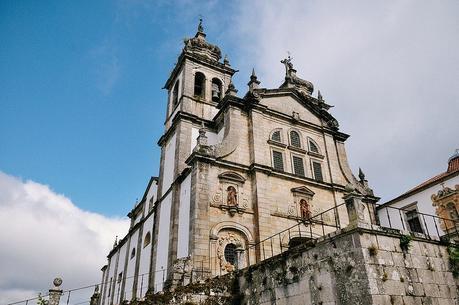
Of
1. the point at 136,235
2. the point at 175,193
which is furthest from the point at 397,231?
the point at 136,235

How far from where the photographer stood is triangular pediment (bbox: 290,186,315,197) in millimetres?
21438

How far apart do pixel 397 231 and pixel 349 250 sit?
2.00m

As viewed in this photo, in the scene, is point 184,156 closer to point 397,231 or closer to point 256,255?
point 256,255

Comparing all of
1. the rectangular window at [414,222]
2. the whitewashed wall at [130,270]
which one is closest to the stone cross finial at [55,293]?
the whitewashed wall at [130,270]

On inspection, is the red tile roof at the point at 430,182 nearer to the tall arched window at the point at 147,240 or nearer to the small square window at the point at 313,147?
the small square window at the point at 313,147

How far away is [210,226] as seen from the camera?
1806cm

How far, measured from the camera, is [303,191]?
71.2 ft

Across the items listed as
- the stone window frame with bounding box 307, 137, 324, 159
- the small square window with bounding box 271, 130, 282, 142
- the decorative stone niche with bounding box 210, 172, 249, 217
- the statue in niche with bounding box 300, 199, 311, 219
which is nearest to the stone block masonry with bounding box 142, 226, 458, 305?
the decorative stone niche with bounding box 210, 172, 249, 217

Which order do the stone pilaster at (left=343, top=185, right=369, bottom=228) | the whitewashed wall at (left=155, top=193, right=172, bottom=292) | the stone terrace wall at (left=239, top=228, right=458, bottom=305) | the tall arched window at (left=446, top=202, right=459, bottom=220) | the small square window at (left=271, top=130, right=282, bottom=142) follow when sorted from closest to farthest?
1. the stone terrace wall at (left=239, top=228, right=458, bottom=305)
2. the stone pilaster at (left=343, top=185, right=369, bottom=228)
3. the whitewashed wall at (left=155, top=193, right=172, bottom=292)
4. the small square window at (left=271, top=130, right=282, bottom=142)
5. the tall arched window at (left=446, top=202, right=459, bottom=220)

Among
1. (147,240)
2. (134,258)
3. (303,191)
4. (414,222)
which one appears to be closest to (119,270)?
(134,258)

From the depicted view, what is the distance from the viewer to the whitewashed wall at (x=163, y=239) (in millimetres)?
20894

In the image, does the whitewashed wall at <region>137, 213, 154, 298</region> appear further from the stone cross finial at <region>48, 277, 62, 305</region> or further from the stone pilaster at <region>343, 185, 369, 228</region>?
the stone pilaster at <region>343, 185, 369, 228</region>

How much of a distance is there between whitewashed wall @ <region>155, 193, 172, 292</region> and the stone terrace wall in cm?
1007

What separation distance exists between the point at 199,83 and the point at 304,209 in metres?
13.4
